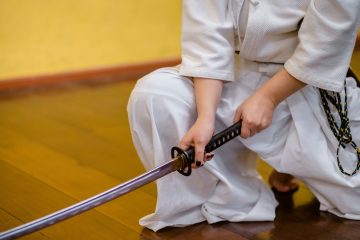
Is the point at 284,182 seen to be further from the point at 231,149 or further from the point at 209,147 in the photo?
the point at 209,147

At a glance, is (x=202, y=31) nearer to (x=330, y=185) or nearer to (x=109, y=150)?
(x=330, y=185)

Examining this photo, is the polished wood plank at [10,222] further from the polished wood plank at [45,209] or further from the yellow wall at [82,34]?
the yellow wall at [82,34]

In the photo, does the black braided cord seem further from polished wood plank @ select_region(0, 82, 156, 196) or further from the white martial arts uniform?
polished wood plank @ select_region(0, 82, 156, 196)

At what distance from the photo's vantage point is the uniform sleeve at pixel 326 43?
1123 millimetres

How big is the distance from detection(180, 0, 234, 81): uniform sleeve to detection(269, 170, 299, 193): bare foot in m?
0.37

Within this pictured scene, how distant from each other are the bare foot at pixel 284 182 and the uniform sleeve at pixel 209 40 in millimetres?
366

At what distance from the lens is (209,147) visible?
114 centimetres

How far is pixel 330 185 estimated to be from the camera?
1.31 meters

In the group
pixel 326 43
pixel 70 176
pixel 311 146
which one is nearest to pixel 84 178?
pixel 70 176

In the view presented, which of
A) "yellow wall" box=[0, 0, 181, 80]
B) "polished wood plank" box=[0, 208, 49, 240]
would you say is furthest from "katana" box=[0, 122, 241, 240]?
"yellow wall" box=[0, 0, 181, 80]

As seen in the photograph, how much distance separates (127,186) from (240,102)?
34 centimetres

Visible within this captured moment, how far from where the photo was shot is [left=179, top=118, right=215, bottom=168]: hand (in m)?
1.12

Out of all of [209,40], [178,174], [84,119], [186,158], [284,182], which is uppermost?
[209,40]

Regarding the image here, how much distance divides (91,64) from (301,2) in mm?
1571
